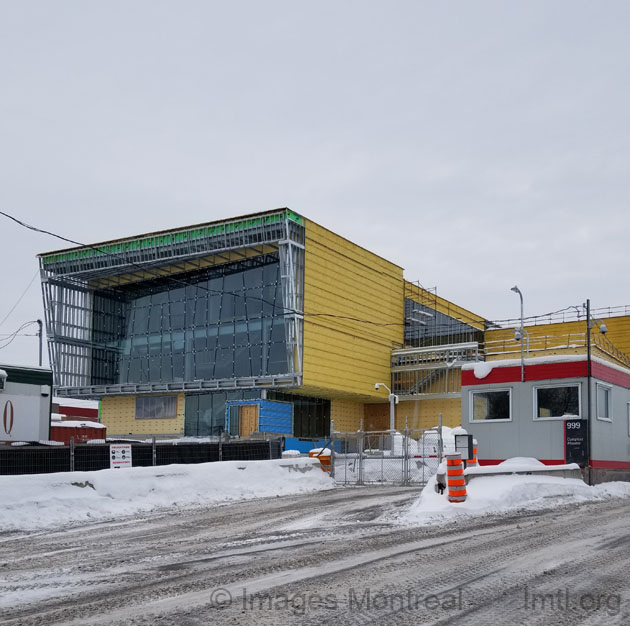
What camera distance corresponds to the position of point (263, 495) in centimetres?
2014

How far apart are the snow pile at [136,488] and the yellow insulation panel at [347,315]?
26.0 meters

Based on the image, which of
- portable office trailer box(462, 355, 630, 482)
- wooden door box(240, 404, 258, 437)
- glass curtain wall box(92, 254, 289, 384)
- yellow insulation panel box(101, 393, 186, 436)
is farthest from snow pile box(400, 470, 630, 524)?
yellow insulation panel box(101, 393, 186, 436)

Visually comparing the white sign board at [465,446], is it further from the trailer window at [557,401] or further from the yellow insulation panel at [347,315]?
the yellow insulation panel at [347,315]

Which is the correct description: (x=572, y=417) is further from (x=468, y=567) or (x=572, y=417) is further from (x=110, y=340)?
(x=110, y=340)

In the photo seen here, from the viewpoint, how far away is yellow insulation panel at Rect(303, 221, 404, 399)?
49.1 meters

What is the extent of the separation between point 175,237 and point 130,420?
14635 millimetres

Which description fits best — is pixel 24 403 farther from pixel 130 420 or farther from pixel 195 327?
pixel 130 420

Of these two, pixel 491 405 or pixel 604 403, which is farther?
pixel 491 405

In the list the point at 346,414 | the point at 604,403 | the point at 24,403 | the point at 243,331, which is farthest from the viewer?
the point at 346,414

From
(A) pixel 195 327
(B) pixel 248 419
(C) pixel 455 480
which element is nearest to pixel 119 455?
(C) pixel 455 480

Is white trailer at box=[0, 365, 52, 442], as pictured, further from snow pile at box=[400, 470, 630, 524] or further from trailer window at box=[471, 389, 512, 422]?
snow pile at box=[400, 470, 630, 524]

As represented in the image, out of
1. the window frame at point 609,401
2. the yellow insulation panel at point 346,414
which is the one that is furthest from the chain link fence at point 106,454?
the yellow insulation panel at point 346,414

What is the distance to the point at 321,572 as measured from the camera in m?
8.30

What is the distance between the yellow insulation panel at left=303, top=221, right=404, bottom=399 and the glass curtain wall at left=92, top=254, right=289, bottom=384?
259cm
